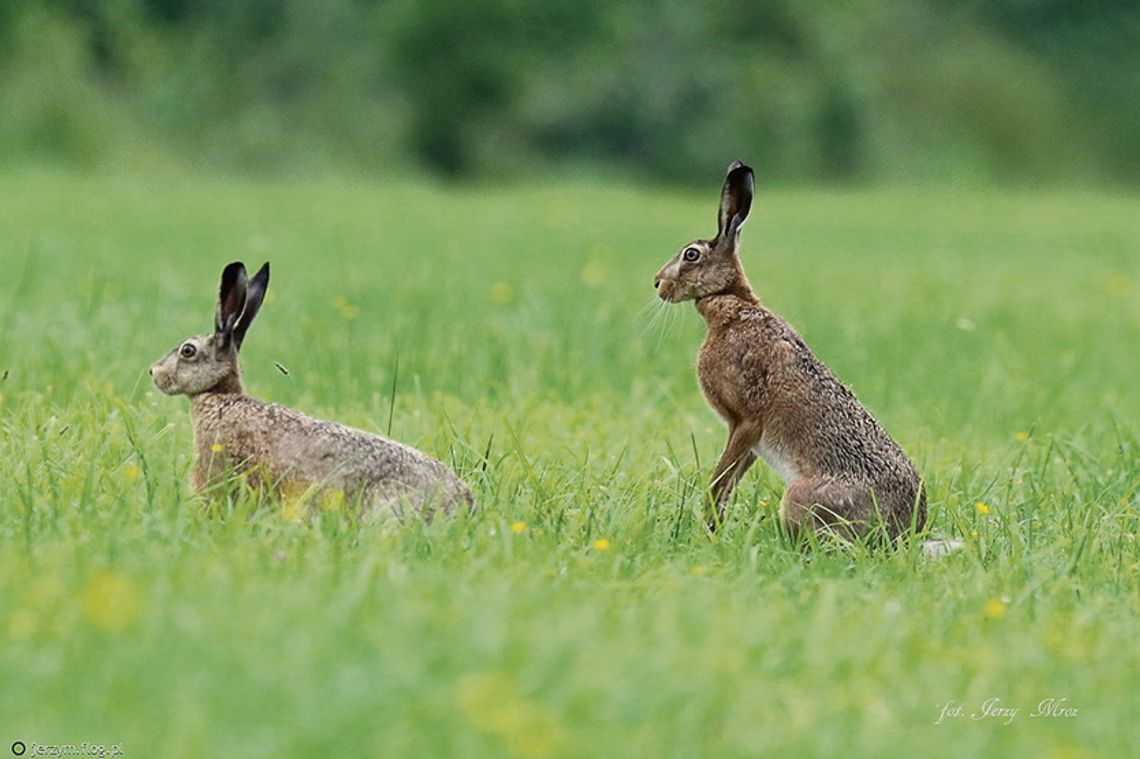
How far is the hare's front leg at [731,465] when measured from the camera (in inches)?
208

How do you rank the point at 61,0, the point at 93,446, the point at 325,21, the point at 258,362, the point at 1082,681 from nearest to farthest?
the point at 1082,681 → the point at 93,446 → the point at 258,362 → the point at 61,0 → the point at 325,21

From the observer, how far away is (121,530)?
4242mm

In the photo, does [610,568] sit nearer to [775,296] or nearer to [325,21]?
[775,296]

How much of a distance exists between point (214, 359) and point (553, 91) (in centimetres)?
2638

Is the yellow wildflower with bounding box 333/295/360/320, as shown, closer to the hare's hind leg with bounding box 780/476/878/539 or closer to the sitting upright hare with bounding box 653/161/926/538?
the sitting upright hare with bounding box 653/161/926/538

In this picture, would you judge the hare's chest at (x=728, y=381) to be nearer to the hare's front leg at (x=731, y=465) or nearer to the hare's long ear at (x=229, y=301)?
the hare's front leg at (x=731, y=465)

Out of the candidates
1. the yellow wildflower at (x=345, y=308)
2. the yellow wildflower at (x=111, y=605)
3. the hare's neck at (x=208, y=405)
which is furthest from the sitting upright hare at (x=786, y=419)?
the yellow wildflower at (x=345, y=308)

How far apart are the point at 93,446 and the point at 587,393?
116 inches

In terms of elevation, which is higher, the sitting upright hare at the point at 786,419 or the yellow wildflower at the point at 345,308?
the sitting upright hare at the point at 786,419

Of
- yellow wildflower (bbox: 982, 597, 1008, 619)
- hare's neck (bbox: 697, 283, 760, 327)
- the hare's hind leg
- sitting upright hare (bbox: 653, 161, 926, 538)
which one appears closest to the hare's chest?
sitting upright hare (bbox: 653, 161, 926, 538)

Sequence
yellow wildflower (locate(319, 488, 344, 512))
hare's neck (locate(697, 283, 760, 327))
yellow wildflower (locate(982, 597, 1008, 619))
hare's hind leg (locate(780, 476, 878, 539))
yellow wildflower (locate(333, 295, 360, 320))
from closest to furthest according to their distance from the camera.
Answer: yellow wildflower (locate(982, 597, 1008, 619)) → yellow wildflower (locate(319, 488, 344, 512)) → hare's hind leg (locate(780, 476, 878, 539)) → hare's neck (locate(697, 283, 760, 327)) → yellow wildflower (locate(333, 295, 360, 320))

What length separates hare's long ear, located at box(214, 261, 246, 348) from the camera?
5.17m

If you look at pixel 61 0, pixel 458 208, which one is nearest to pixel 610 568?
pixel 458 208

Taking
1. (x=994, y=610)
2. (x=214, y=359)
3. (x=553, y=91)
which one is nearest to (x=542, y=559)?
(x=994, y=610)
